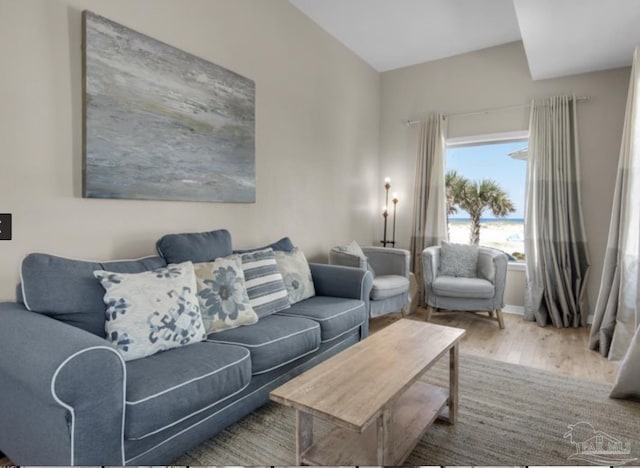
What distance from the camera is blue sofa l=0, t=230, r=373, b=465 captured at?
1.28 metres

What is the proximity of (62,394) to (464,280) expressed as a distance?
11.1 feet

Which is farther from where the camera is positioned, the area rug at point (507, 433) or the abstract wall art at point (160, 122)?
the abstract wall art at point (160, 122)

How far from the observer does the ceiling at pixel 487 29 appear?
8.84ft

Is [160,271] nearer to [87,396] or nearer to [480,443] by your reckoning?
[87,396]

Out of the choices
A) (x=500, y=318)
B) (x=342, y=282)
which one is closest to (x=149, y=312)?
(x=342, y=282)

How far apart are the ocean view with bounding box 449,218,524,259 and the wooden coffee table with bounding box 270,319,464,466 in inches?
110

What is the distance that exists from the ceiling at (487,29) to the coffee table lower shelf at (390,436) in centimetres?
254

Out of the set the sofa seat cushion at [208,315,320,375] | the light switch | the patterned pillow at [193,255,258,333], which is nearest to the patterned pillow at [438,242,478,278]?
the sofa seat cushion at [208,315,320,375]

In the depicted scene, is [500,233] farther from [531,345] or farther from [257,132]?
[257,132]

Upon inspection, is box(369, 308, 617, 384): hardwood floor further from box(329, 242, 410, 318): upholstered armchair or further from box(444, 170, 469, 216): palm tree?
box(444, 170, 469, 216): palm tree

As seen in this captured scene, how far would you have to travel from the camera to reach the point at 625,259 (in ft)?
9.79

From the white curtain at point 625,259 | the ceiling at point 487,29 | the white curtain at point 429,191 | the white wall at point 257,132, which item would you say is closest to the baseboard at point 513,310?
the white curtain at point 429,191

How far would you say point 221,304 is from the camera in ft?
7.18

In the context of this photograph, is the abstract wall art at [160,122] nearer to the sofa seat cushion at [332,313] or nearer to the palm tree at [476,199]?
the sofa seat cushion at [332,313]
